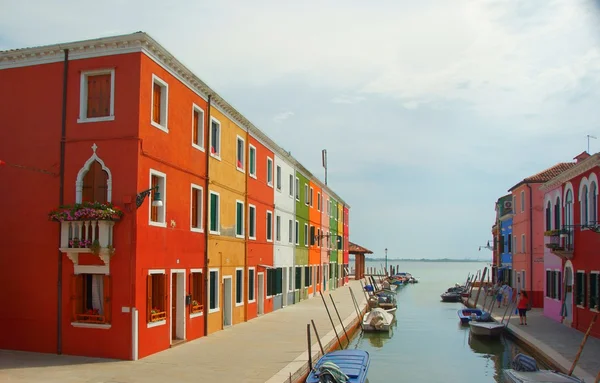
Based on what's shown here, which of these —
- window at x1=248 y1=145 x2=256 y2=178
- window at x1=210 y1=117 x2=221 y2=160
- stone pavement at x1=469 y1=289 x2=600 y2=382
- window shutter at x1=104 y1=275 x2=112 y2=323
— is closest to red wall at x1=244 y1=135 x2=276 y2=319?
window at x1=248 y1=145 x2=256 y2=178

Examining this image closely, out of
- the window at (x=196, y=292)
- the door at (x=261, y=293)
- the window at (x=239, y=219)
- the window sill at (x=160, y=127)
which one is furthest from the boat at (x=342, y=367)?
the door at (x=261, y=293)

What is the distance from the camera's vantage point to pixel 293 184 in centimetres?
3438

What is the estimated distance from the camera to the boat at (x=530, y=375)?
47.4ft

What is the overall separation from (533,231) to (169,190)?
23.6 m

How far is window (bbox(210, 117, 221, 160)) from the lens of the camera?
21.0 metres

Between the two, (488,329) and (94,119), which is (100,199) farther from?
(488,329)

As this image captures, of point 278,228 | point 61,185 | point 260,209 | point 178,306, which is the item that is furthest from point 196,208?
point 278,228

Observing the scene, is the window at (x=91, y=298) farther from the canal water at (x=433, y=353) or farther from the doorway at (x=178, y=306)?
the canal water at (x=433, y=353)

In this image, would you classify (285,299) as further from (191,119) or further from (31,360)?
(31,360)

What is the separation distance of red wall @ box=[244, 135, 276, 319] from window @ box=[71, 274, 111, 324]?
926 cm

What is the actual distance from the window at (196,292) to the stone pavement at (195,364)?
0.93 meters

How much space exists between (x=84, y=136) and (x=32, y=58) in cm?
281

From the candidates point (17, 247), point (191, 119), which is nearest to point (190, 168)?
point (191, 119)

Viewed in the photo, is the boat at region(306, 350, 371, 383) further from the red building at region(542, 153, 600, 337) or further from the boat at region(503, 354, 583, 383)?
the red building at region(542, 153, 600, 337)
